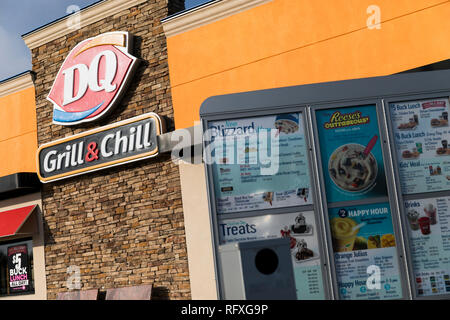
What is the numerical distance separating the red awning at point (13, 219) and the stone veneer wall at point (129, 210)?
49 cm

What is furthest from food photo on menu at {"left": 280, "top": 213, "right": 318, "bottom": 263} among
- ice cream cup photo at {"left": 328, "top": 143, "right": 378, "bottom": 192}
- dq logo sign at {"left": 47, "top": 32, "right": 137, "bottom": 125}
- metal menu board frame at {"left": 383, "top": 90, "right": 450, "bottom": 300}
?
dq logo sign at {"left": 47, "top": 32, "right": 137, "bottom": 125}

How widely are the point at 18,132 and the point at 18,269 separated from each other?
12.1 feet

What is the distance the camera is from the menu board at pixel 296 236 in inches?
206

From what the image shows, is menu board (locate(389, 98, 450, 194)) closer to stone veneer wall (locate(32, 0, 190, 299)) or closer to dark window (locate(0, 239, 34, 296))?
stone veneer wall (locate(32, 0, 190, 299))

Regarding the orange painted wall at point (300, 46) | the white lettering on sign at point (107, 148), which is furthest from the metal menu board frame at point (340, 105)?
the white lettering on sign at point (107, 148)

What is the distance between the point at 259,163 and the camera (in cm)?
539

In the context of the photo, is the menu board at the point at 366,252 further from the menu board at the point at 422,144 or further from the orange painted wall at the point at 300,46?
the orange painted wall at the point at 300,46

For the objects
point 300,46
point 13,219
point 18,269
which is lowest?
point 18,269

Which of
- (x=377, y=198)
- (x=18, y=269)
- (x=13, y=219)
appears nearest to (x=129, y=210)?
(x=13, y=219)

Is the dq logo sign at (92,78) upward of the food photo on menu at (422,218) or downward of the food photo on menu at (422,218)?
upward

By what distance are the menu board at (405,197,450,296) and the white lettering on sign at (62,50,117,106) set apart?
27.8ft

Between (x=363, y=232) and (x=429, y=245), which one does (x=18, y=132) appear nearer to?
(x=363, y=232)

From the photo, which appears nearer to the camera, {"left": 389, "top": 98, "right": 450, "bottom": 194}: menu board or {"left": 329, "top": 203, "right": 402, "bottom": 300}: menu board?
{"left": 329, "top": 203, "right": 402, "bottom": 300}: menu board

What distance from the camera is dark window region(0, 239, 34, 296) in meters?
13.9
